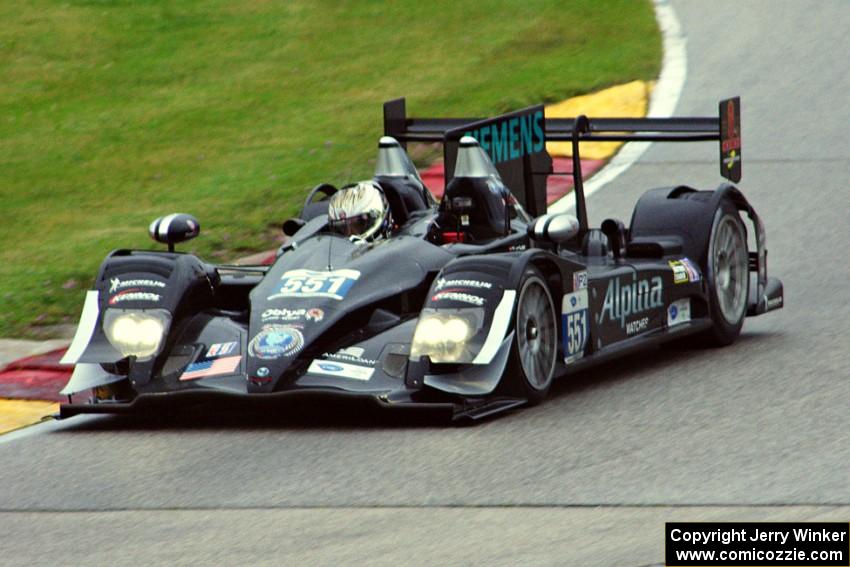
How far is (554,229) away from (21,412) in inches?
121

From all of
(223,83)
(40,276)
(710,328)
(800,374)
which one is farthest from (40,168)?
(800,374)

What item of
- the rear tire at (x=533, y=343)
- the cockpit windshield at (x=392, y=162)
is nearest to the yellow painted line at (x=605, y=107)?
the cockpit windshield at (x=392, y=162)

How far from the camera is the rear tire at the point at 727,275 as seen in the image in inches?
407

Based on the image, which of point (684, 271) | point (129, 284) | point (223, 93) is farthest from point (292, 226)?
point (223, 93)

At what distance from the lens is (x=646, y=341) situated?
9.65m

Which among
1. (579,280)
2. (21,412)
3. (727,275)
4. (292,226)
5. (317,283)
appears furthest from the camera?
(727,275)

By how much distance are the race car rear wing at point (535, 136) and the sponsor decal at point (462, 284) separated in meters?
1.41

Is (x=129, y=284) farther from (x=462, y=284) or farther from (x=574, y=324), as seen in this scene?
(x=574, y=324)

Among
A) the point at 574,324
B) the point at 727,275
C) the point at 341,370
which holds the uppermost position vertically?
the point at 727,275

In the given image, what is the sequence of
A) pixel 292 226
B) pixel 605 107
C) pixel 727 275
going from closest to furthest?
pixel 292 226 < pixel 727 275 < pixel 605 107

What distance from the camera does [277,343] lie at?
8281 mm

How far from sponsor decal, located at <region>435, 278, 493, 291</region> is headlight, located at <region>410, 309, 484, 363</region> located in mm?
138

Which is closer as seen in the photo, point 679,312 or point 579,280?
point 579,280

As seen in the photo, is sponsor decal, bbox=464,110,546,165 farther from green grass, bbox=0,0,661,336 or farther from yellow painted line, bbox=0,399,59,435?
green grass, bbox=0,0,661,336
